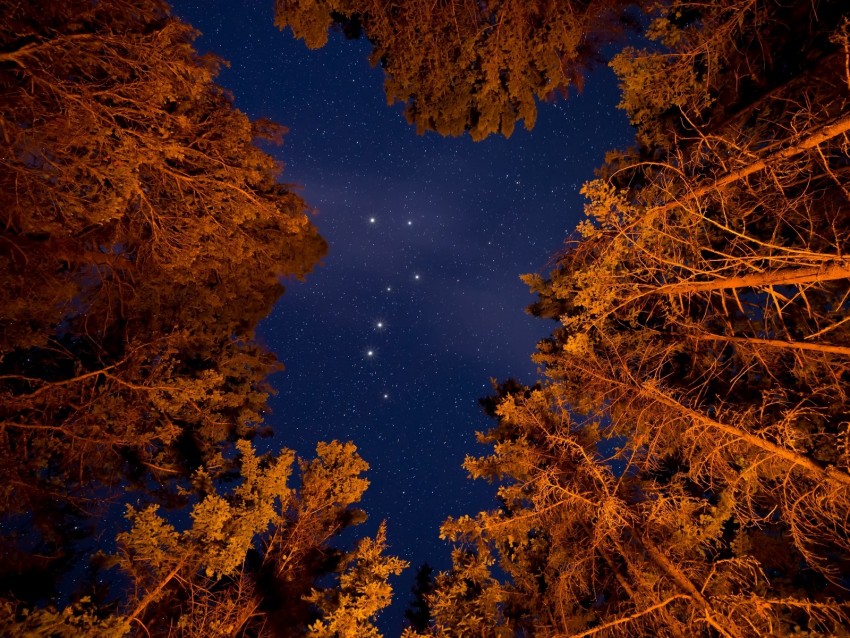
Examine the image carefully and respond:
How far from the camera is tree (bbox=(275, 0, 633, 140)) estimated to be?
6.52 meters

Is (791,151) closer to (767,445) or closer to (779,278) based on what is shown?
(779,278)

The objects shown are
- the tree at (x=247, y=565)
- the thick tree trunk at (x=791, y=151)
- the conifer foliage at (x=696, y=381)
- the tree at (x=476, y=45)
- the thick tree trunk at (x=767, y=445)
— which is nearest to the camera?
the thick tree trunk at (x=791, y=151)

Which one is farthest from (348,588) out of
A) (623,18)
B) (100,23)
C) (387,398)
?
(387,398)

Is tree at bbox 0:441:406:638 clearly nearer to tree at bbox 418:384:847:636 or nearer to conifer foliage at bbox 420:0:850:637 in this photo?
tree at bbox 418:384:847:636

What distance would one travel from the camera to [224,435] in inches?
349

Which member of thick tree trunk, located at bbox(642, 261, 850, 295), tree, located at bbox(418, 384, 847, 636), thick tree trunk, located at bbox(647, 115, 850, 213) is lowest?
tree, located at bbox(418, 384, 847, 636)

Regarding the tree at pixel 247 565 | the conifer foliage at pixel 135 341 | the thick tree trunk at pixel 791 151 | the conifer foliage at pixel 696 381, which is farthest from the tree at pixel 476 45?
the tree at pixel 247 565

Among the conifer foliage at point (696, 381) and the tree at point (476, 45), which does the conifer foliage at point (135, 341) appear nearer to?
the tree at point (476, 45)

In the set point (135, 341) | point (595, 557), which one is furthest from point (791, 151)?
point (135, 341)

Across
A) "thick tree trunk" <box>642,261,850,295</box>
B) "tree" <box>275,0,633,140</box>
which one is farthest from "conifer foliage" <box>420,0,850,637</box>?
"tree" <box>275,0,633,140</box>

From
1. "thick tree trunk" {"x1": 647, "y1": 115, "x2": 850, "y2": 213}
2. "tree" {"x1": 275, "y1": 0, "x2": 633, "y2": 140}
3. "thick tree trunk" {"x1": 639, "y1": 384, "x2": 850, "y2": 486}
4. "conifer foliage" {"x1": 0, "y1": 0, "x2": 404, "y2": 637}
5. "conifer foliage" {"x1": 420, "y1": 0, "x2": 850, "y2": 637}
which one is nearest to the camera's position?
"thick tree trunk" {"x1": 647, "y1": 115, "x2": 850, "y2": 213}

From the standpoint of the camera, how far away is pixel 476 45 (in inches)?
275

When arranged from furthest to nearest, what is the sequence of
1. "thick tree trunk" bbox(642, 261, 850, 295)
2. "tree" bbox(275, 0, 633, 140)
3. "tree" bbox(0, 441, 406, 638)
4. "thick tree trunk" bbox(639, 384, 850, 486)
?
"tree" bbox(275, 0, 633, 140), "tree" bbox(0, 441, 406, 638), "thick tree trunk" bbox(639, 384, 850, 486), "thick tree trunk" bbox(642, 261, 850, 295)

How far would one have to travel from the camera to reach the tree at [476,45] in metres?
6.52
